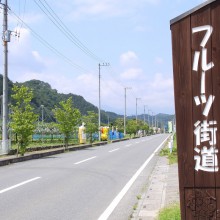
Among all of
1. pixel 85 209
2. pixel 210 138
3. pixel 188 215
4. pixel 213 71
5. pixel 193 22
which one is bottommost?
pixel 85 209

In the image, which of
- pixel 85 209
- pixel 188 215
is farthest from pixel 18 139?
pixel 188 215

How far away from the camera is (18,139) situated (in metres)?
22.1

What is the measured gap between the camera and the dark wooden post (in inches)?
169

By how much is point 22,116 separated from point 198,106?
60.1 ft

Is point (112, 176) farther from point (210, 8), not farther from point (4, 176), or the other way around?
point (210, 8)

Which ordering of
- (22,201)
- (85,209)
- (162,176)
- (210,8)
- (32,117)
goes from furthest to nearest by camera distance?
(32,117) → (162,176) → (22,201) → (85,209) → (210,8)

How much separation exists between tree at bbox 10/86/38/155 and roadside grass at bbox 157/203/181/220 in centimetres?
1532

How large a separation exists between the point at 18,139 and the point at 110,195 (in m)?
13.5

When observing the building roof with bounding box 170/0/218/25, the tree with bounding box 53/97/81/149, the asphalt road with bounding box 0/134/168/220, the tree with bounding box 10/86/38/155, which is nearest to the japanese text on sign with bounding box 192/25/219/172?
the building roof with bounding box 170/0/218/25

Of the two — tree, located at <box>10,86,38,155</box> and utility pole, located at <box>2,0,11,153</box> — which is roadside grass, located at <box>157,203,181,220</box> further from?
utility pole, located at <box>2,0,11,153</box>

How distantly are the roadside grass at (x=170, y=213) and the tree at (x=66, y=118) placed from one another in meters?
24.3

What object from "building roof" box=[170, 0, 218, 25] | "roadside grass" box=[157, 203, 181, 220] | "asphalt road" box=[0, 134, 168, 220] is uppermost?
"building roof" box=[170, 0, 218, 25]

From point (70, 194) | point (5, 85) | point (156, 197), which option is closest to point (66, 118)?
point (5, 85)

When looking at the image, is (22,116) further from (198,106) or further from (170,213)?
(198,106)
